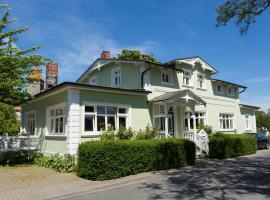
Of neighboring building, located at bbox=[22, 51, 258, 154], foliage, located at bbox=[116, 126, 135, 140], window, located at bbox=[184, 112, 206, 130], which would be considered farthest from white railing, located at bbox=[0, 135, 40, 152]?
window, located at bbox=[184, 112, 206, 130]

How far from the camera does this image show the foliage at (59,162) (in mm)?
14039

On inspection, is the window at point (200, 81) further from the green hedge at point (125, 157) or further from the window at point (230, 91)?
the green hedge at point (125, 157)

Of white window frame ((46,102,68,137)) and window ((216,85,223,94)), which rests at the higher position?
window ((216,85,223,94))

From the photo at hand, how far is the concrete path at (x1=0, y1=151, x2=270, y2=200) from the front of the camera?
891 cm

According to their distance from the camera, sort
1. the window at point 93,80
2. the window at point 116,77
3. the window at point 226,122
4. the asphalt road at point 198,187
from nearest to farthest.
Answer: the asphalt road at point 198,187
the window at point 116,77
the window at point 93,80
the window at point 226,122

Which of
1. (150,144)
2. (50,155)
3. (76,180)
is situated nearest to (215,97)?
(150,144)

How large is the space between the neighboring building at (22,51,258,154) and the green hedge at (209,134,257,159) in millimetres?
1724

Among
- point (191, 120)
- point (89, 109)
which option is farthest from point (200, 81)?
point (89, 109)

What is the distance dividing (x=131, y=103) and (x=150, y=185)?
7553 mm

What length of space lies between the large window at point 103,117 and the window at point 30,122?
24.0ft

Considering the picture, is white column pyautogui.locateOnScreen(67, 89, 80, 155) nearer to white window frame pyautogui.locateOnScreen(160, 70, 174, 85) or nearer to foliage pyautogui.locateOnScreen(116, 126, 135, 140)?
foliage pyautogui.locateOnScreen(116, 126, 135, 140)

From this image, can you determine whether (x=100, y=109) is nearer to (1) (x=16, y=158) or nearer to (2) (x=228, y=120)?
(1) (x=16, y=158)

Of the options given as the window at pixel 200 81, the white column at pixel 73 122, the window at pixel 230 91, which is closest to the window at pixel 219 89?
the window at pixel 230 91

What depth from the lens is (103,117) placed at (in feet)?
52.4
